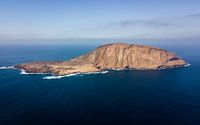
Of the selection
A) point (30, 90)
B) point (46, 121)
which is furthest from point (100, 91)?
point (46, 121)

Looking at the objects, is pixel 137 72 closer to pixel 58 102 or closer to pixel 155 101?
pixel 155 101

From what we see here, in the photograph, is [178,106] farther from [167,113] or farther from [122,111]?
[122,111]

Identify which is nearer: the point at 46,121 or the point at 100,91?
the point at 46,121

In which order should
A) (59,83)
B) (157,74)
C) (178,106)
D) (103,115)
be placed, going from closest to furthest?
(103,115) < (178,106) < (59,83) < (157,74)

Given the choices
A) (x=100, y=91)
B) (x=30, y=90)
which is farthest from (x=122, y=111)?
(x=30, y=90)

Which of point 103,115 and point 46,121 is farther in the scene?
point 103,115

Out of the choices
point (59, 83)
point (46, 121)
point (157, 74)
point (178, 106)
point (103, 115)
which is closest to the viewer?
point (46, 121)
